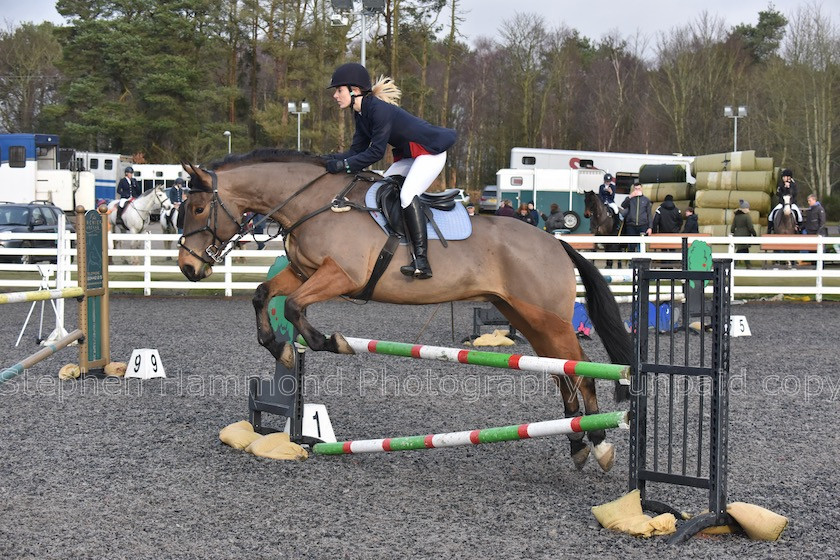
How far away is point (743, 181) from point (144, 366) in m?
19.3

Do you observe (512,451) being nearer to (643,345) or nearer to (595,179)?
(643,345)

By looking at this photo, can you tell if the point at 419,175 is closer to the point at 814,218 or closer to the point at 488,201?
the point at 814,218

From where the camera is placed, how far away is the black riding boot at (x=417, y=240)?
529 cm

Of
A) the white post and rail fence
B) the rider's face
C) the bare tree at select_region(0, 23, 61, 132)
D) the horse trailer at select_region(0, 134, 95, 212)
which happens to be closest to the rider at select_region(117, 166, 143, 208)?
the white post and rail fence

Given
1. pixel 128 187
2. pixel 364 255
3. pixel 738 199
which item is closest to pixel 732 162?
pixel 738 199

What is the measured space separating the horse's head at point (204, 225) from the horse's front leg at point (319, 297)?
2.29ft

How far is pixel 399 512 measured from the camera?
14.0ft

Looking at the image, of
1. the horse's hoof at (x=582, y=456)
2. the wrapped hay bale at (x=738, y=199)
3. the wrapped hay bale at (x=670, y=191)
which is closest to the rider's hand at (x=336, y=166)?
the horse's hoof at (x=582, y=456)

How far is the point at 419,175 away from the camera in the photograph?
5445mm

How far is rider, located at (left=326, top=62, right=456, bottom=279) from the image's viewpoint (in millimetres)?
5320

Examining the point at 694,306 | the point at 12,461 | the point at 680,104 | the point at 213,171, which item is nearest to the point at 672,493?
the point at 213,171

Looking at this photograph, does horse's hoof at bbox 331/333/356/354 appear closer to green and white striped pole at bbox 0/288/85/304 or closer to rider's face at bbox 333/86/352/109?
rider's face at bbox 333/86/352/109

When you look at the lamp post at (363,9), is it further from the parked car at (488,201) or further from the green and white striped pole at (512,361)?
the parked car at (488,201)

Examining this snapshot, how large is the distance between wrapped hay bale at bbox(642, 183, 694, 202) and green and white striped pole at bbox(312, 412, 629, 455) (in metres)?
22.7
